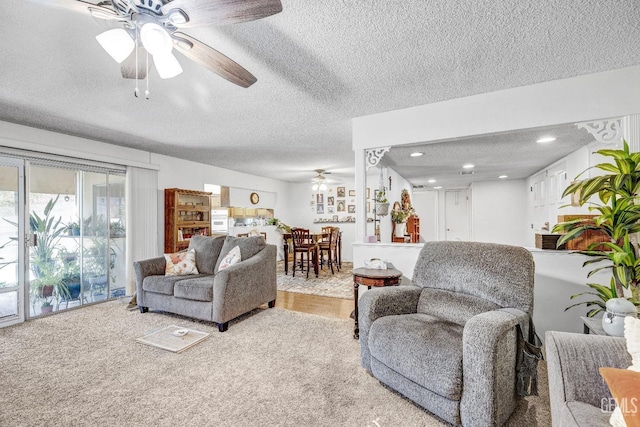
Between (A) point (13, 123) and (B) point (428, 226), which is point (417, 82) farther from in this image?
(B) point (428, 226)

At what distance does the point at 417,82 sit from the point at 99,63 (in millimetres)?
2450

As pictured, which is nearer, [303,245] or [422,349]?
[422,349]

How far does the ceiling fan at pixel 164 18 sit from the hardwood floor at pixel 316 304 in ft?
9.55

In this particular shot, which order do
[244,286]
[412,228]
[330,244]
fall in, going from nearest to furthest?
[244,286] < [330,244] < [412,228]

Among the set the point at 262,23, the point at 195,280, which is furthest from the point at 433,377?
the point at 195,280

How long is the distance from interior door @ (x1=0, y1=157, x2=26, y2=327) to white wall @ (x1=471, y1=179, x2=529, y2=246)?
8.63m

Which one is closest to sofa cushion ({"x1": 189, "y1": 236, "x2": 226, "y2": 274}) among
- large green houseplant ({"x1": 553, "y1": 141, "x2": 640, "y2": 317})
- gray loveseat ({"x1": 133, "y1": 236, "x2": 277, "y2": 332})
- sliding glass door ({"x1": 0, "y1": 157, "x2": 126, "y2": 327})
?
gray loveseat ({"x1": 133, "y1": 236, "x2": 277, "y2": 332})

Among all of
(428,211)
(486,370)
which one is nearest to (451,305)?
(486,370)

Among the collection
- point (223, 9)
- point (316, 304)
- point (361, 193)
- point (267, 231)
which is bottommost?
point (316, 304)

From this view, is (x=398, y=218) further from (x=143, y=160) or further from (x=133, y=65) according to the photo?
(x=133, y=65)

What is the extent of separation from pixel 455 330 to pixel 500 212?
681cm

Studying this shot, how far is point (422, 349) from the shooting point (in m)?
1.63

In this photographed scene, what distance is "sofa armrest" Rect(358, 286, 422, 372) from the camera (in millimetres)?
2012

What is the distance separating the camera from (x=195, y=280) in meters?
3.26
